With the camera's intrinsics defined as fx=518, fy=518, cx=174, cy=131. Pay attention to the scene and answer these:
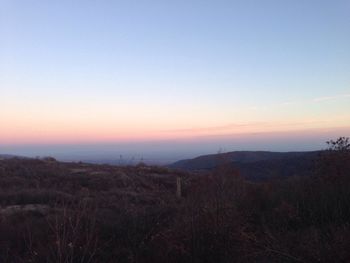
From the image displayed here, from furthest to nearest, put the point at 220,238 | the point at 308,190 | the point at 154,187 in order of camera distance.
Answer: the point at 154,187
the point at 308,190
the point at 220,238

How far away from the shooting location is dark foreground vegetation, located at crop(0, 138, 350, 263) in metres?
7.92

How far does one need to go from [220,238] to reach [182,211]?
53.0 inches

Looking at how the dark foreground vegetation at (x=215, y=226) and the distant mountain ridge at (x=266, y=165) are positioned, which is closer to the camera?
the dark foreground vegetation at (x=215, y=226)

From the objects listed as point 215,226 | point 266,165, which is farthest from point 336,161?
point 266,165

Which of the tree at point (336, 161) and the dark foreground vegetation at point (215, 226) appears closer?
the dark foreground vegetation at point (215, 226)

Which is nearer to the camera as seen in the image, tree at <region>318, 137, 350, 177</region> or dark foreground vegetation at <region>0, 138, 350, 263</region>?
dark foreground vegetation at <region>0, 138, 350, 263</region>

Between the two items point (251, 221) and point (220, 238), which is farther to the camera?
point (251, 221)

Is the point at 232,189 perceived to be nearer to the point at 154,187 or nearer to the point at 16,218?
the point at 16,218

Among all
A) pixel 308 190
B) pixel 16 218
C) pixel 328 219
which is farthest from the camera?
pixel 16 218

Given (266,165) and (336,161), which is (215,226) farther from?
(266,165)

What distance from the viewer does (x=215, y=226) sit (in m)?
8.47

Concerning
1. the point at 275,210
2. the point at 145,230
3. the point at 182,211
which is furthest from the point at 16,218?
the point at 275,210

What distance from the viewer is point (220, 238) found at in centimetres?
837

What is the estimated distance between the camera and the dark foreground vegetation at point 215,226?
312 inches
